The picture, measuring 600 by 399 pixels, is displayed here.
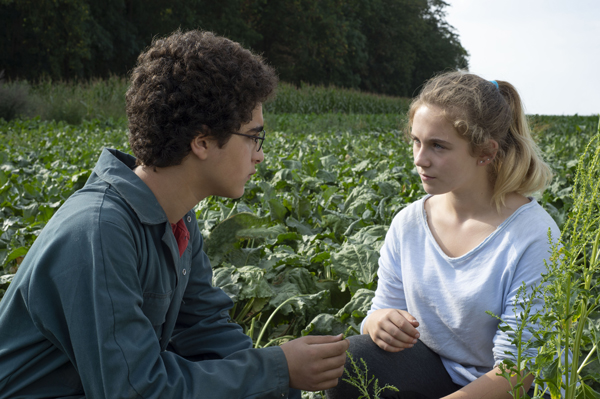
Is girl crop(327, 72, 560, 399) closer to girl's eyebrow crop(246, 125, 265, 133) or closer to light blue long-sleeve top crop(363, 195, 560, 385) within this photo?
light blue long-sleeve top crop(363, 195, 560, 385)

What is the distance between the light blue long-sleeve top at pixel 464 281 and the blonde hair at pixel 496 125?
5.0 inches

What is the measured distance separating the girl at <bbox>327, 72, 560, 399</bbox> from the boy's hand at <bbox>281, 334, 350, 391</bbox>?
42 cm

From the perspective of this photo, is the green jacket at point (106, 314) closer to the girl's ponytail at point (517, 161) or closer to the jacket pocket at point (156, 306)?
the jacket pocket at point (156, 306)

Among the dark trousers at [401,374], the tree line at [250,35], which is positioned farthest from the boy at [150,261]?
the tree line at [250,35]

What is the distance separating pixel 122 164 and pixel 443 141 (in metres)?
1.18

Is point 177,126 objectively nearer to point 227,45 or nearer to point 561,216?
point 227,45

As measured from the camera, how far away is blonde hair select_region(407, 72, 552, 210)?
212 centimetres

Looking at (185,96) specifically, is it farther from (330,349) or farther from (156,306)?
(330,349)

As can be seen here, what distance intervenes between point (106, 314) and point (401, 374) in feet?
4.07

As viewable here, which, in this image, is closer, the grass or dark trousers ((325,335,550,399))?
dark trousers ((325,335,550,399))

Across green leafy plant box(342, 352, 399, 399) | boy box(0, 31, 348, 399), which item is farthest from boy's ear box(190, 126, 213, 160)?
green leafy plant box(342, 352, 399, 399)

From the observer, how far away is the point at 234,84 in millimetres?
1763

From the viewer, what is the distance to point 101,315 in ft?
4.56

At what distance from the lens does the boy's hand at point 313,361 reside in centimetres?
172
